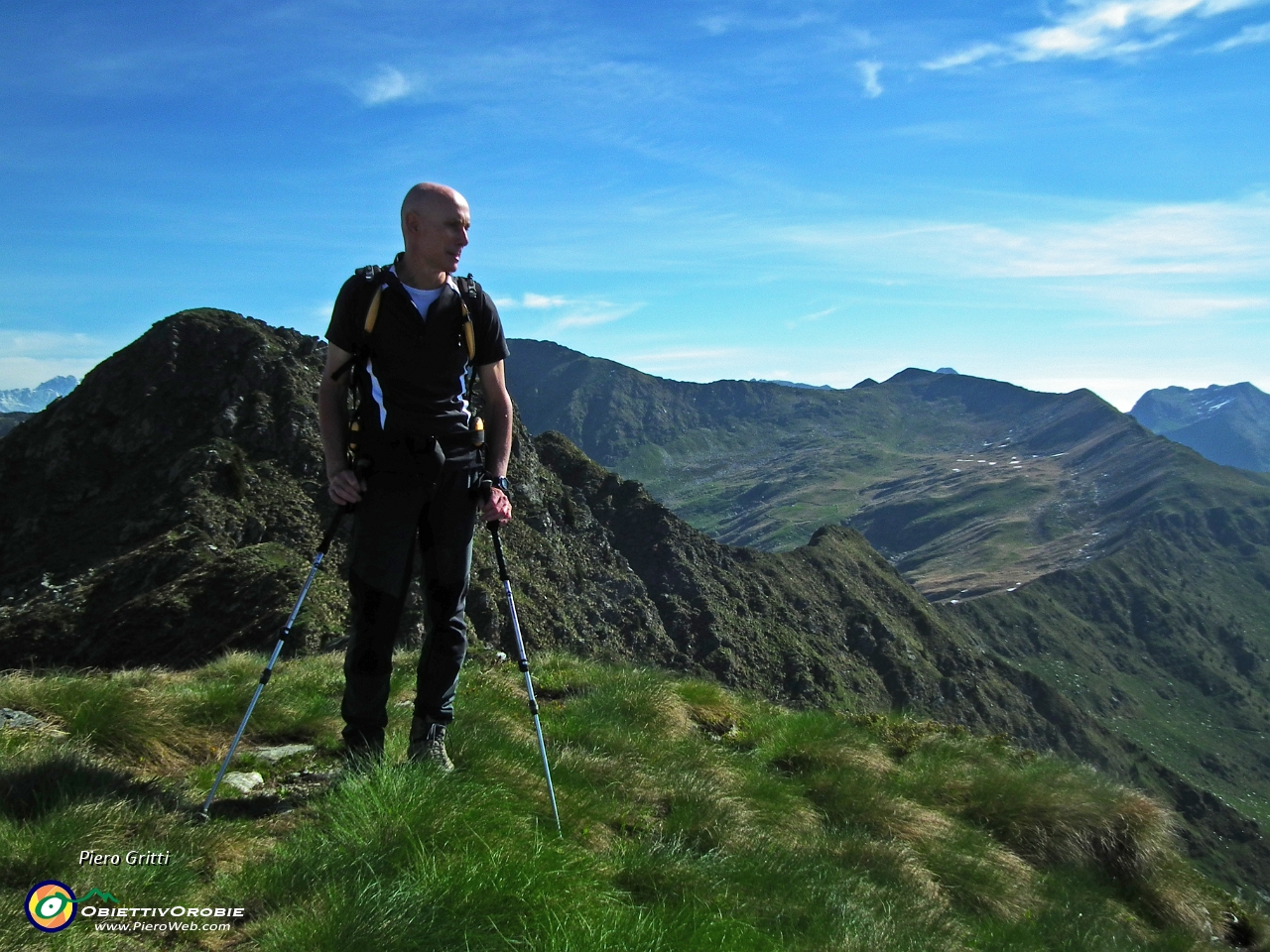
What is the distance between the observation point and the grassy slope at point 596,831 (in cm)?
369

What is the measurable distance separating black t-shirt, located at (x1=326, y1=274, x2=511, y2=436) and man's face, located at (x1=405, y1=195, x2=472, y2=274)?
0.22m

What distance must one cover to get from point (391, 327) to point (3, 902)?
3210 mm

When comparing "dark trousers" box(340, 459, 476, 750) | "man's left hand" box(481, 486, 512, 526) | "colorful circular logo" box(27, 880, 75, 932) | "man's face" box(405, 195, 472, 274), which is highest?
"man's face" box(405, 195, 472, 274)

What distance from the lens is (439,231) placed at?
5082mm

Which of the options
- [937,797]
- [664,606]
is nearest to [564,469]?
[664,606]

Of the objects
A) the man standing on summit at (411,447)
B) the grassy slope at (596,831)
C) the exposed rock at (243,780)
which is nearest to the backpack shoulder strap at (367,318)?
the man standing on summit at (411,447)

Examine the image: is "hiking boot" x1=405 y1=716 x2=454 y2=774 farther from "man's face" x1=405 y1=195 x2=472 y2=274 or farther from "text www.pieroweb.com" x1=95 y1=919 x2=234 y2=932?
"man's face" x1=405 y1=195 x2=472 y2=274

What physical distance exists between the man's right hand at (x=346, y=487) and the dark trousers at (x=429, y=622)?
405mm

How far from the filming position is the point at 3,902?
11.1 feet

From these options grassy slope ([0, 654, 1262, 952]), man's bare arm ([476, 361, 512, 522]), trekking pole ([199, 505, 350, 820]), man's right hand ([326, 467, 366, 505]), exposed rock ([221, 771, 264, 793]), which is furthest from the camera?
man's bare arm ([476, 361, 512, 522])

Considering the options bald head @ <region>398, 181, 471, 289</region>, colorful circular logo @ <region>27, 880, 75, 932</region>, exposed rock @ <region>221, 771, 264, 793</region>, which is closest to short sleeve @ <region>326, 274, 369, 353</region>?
bald head @ <region>398, 181, 471, 289</region>

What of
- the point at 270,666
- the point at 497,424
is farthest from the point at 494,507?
the point at 270,666

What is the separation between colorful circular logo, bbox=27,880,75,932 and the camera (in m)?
3.40

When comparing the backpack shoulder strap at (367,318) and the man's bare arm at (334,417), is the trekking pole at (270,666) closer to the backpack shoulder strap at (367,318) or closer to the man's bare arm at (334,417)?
the man's bare arm at (334,417)
